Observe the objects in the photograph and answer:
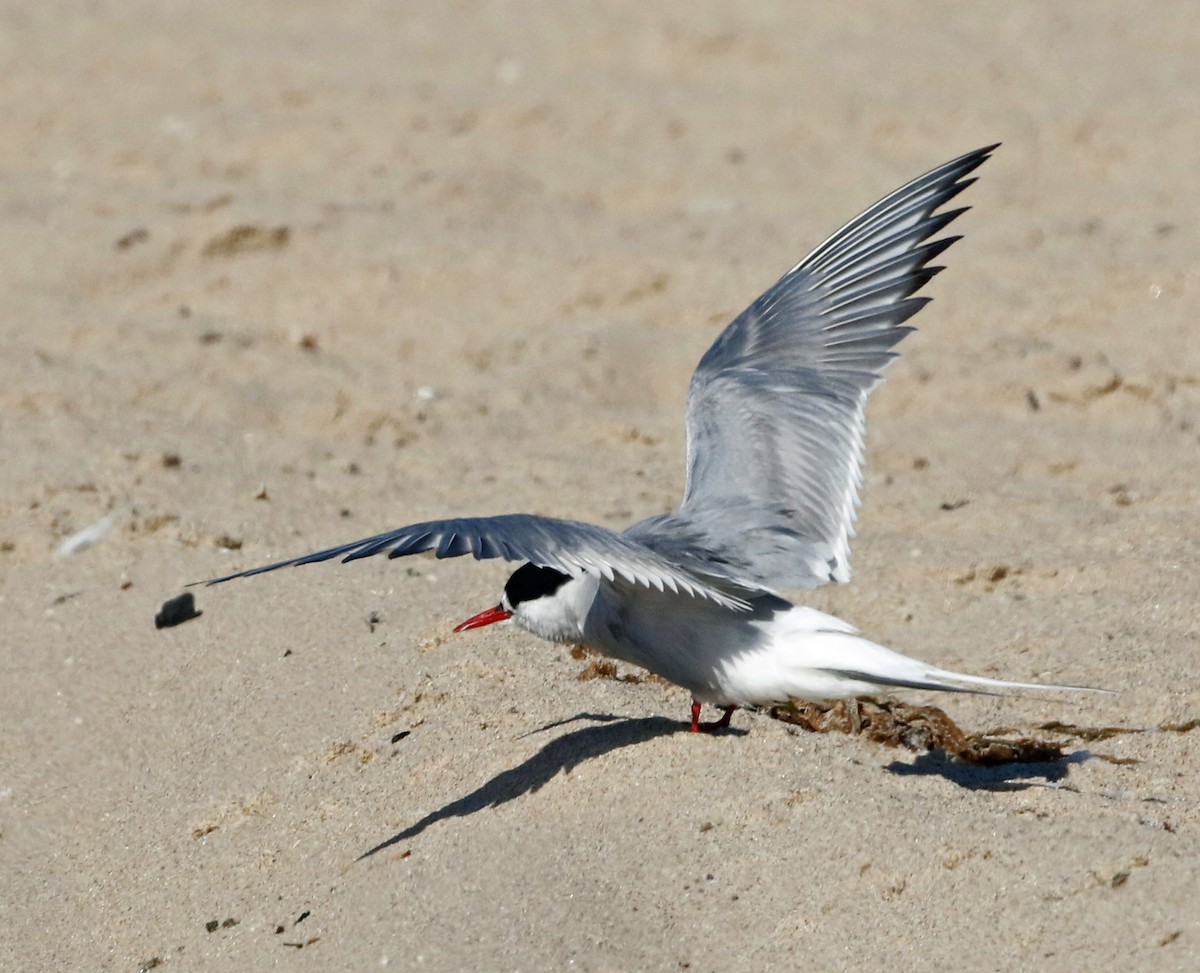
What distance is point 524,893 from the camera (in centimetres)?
360

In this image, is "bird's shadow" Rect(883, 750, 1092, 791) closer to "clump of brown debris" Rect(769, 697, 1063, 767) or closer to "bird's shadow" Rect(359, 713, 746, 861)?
"clump of brown debris" Rect(769, 697, 1063, 767)

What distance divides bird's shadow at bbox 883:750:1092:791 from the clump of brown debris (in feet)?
0.06

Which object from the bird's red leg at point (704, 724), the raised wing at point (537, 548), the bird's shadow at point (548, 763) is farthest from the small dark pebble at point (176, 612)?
the bird's red leg at point (704, 724)

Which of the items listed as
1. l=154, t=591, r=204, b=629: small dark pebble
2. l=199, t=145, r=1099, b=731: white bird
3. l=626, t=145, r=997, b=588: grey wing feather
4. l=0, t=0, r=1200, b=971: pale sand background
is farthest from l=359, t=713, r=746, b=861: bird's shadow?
l=154, t=591, r=204, b=629: small dark pebble

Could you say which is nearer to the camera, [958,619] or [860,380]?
[860,380]

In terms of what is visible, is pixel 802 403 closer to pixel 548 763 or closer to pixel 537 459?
pixel 548 763

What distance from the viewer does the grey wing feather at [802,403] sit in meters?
4.11

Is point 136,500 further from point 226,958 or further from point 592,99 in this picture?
point 592,99

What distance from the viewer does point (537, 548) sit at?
350cm

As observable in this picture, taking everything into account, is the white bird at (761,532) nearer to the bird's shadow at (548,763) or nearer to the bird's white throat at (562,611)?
the bird's white throat at (562,611)

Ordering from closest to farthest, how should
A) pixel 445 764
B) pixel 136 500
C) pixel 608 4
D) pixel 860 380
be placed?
pixel 445 764, pixel 860 380, pixel 136 500, pixel 608 4

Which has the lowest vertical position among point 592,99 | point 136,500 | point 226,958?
point 226,958

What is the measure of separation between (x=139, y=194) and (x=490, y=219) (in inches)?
62.5

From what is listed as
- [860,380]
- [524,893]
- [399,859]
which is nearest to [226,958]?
[399,859]
